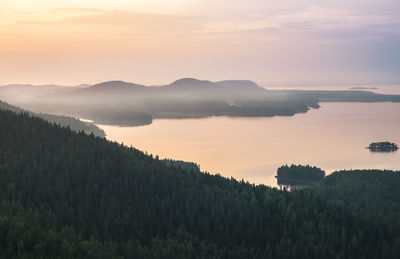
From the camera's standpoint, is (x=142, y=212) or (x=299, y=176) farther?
(x=299, y=176)

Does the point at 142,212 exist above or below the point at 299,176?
above

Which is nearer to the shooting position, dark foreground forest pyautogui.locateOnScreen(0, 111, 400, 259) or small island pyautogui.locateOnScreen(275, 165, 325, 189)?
dark foreground forest pyautogui.locateOnScreen(0, 111, 400, 259)

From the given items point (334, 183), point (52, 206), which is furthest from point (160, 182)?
point (334, 183)

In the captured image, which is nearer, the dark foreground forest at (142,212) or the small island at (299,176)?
the dark foreground forest at (142,212)

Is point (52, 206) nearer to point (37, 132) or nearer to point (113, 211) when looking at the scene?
point (113, 211)
